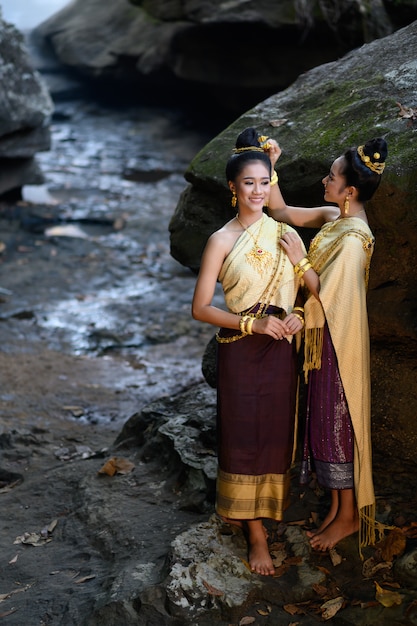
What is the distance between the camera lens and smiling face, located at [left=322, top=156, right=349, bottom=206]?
340cm

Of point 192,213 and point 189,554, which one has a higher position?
point 192,213

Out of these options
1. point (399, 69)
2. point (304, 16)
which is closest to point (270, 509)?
point (399, 69)

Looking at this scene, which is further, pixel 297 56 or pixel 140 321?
pixel 297 56

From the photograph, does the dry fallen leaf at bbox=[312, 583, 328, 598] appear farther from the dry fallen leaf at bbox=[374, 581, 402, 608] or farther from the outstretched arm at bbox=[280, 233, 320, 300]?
the outstretched arm at bbox=[280, 233, 320, 300]

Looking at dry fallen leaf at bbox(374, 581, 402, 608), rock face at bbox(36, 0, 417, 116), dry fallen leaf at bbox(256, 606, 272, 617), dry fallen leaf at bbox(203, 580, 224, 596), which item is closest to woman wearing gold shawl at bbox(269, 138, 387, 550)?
dry fallen leaf at bbox(374, 581, 402, 608)

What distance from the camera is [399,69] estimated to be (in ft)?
13.9

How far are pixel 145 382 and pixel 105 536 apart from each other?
9.49ft

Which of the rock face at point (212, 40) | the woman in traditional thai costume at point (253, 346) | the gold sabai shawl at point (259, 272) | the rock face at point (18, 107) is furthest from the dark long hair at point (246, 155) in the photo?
the rock face at point (18, 107)

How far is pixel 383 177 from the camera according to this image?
3.59 meters

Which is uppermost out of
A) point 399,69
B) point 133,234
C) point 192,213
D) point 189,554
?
point 399,69

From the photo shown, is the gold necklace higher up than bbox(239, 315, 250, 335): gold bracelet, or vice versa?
the gold necklace

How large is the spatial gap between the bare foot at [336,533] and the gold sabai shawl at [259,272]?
103cm

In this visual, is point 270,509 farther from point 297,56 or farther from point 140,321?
point 297,56

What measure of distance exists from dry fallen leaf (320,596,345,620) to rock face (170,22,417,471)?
34.2 inches
